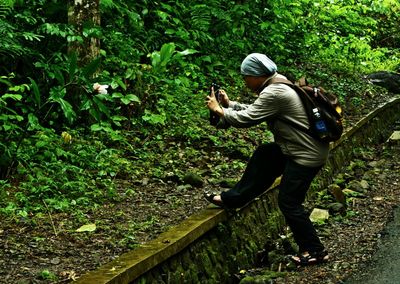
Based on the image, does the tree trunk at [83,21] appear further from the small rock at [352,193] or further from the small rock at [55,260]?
the small rock at [352,193]

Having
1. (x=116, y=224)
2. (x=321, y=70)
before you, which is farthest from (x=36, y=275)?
(x=321, y=70)

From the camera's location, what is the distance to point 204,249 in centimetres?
508

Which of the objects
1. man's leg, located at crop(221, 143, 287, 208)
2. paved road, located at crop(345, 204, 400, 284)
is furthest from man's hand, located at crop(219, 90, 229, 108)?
paved road, located at crop(345, 204, 400, 284)

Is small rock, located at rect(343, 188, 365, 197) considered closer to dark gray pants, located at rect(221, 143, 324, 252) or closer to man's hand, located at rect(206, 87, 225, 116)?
dark gray pants, located at rect(221, 143, 324, 252)

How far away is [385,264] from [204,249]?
5.62 ft

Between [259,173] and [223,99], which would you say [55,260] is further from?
[223,99]

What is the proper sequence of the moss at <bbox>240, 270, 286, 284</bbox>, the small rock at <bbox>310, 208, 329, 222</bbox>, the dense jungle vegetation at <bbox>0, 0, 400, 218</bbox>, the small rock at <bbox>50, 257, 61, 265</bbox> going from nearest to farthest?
the small rock at <bbox>50, 257, 61, 265</bbox>, the moss at <bbox>240, 270, 286, 284</bbox>, the dense jungle vegetation at <bbox>0, 0, 400, 218</bbox>, the small rock at <bbox>310, 208, 329, 222</bbox>

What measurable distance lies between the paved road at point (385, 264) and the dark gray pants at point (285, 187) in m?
0.51

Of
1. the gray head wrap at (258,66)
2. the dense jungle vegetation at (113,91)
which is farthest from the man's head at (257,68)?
the dense jungle vegetation at (113,91)

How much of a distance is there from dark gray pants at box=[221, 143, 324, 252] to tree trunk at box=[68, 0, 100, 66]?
9.79 feet

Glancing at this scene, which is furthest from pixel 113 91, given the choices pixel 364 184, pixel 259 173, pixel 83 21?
pixel 364 184

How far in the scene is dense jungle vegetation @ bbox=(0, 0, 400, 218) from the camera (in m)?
5.66

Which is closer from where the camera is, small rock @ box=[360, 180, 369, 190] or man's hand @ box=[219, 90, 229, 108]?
man's hand @ box=[219, 90, 229, 108]

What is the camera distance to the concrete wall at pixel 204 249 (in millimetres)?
3982
